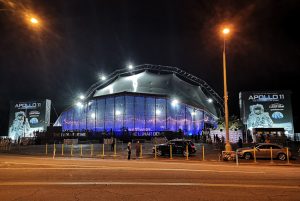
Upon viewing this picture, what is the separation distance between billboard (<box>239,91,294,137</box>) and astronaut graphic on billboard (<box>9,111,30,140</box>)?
202ft

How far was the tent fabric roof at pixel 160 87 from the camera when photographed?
74000 millimetres

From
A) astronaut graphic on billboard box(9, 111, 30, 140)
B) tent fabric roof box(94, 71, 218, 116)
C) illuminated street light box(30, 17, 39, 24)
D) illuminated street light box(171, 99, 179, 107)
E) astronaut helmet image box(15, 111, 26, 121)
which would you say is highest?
tent fabric roof box(94, 71, 218, 116)

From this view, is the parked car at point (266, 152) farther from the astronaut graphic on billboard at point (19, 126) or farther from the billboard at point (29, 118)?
the astronaut graphic on billboard at point (19, 126)

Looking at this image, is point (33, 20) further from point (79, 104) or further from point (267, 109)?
point (267, 109)

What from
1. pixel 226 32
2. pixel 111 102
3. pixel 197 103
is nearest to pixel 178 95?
pixel 197 103

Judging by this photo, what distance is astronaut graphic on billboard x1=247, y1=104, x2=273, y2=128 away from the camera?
226ft

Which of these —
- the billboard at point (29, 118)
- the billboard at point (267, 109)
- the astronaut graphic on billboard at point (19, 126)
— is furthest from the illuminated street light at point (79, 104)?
the billboard at point (267, 109)

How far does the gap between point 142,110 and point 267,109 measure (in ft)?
96.1

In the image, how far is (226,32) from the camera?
22.8 m

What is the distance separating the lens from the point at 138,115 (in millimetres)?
66562

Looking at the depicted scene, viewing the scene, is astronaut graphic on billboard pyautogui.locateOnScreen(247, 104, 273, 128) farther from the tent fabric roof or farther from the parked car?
the parked car

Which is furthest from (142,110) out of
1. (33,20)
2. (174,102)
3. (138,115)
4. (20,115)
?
(33,20)

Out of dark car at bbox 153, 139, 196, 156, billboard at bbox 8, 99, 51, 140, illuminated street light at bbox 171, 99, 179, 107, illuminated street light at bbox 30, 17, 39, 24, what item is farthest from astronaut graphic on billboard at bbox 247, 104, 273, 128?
illuminated street light at bbox 30, 17, 39, 24

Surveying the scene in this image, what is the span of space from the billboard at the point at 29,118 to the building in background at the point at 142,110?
15134 mm
